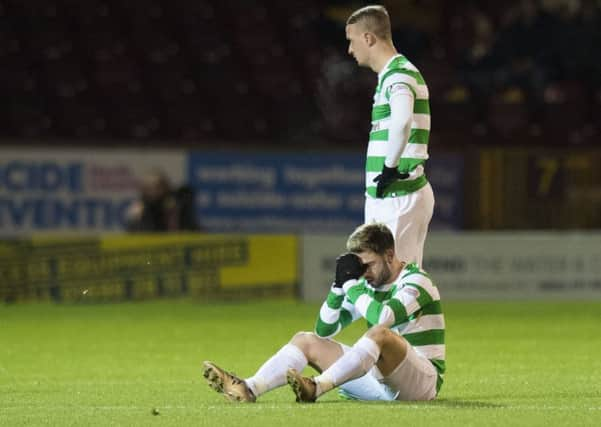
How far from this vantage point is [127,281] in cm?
1556

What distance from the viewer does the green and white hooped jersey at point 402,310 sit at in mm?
7059

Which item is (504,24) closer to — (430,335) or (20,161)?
(20,161)

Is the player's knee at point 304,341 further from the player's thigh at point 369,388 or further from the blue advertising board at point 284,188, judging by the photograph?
the blue advertising board at point 284,188

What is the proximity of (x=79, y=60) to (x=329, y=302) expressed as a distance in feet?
38.0

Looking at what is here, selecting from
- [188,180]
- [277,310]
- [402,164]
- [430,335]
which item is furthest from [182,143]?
[430,335]

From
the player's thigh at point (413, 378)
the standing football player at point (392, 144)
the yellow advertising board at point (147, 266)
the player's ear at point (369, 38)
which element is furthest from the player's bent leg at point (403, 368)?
the yellow advertising board at point (147, 266)

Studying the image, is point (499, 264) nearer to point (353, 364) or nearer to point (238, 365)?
point (238, 365)

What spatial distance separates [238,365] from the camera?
1000cm

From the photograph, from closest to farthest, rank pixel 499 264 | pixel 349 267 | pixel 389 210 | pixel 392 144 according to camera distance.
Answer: pixel 349 267
pixel 392 144
pixel 389 210
pixel 499 264

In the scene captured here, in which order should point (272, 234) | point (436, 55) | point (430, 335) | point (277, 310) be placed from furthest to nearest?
1. point (436, 55)
2. point (272, 234)
3. point (277, 310)
4. point (430, 335)

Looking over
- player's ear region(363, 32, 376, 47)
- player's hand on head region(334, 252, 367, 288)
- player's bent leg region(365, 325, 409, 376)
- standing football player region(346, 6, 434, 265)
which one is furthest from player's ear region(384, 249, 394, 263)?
player's ear region(363, 32, 376, 47)

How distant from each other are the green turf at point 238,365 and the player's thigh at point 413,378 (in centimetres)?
6

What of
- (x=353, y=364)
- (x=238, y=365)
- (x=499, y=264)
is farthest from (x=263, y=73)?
(x=353, y=364)

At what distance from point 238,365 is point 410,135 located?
2.43 m
